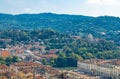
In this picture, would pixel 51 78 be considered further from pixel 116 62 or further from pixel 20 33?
pixel 20 33

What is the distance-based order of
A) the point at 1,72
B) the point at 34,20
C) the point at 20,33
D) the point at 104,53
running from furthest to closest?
the point at 34,20, the point at 20,33, the point at 104,53, the point at 1,72

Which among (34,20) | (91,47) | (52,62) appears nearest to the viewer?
(52,62)

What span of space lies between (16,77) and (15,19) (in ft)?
461

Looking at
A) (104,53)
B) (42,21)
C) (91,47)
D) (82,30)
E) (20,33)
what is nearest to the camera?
(104,53)

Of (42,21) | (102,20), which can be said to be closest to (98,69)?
(102,20)

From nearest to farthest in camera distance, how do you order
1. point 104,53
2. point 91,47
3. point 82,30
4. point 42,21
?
point 104,53 → point 91,47 → point 82,30 → point 42,21

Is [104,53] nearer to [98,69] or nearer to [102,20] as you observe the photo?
[98,69]

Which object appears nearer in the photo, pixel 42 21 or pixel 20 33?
pixel 20 33

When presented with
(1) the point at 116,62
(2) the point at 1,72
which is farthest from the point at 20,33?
(2) the point at 1,72

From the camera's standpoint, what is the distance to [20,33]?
77.0 m

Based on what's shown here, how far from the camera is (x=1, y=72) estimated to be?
3347cm

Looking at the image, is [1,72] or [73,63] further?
[73,63]

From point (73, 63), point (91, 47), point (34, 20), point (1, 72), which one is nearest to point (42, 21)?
point (34, 20)

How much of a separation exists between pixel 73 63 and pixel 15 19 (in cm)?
12203
